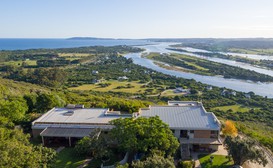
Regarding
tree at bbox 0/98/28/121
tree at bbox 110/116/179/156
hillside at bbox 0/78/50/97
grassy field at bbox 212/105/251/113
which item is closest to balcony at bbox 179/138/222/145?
tree at bbox 110/116/179/156

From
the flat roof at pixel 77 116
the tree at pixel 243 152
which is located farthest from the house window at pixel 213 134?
the flat roof at pixel 77 116

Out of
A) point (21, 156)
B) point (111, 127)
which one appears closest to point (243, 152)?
point (111, 127)

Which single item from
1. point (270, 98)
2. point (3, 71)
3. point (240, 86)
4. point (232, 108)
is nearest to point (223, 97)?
point (232, 108)

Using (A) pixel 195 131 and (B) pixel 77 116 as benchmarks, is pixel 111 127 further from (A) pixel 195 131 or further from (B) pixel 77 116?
(A) pixel 195 131

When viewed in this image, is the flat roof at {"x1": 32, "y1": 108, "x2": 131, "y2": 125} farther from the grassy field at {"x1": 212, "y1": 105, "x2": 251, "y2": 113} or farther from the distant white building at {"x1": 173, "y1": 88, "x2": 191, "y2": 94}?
the distant white building at {"x1": 173, "y1": 88, "x2": 191, "y2": 94}

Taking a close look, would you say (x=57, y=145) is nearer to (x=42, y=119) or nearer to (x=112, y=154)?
(x=42, y=119)

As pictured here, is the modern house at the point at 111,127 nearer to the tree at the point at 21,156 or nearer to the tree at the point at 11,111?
the tree at the point at 11,111
